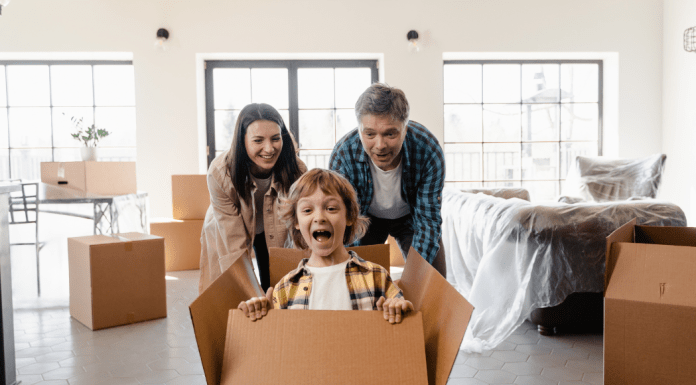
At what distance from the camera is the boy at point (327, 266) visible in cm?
118

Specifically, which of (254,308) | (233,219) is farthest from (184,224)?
(254,308)

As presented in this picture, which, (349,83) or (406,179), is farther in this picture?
(349,83)

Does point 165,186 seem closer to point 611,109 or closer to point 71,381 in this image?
point 71,381

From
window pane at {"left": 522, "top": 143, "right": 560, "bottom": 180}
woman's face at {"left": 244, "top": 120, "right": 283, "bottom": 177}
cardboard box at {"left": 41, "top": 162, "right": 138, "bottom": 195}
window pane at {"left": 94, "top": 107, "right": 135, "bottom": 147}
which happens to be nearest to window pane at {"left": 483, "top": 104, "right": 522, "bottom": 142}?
window pane at {"left": 522, "top": 143, "right": 560, "bottom": 180}

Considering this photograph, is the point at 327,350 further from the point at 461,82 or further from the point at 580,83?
Answer: the point at 580,83

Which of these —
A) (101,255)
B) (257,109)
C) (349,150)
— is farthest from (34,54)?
(349,150)

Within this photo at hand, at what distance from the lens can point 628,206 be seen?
2193 mm

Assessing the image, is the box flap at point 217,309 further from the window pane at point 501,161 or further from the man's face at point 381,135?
the window pane at point 501,161

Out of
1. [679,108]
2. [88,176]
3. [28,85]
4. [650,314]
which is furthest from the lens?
[28,85]

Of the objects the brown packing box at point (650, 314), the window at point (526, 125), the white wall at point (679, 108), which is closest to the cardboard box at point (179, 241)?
the window at point (526, 125)

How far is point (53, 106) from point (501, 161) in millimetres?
4448

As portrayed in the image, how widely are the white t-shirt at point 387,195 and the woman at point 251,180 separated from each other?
0.91ft

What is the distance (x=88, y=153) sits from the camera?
368cm

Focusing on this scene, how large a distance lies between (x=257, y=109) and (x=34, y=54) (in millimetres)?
3975
